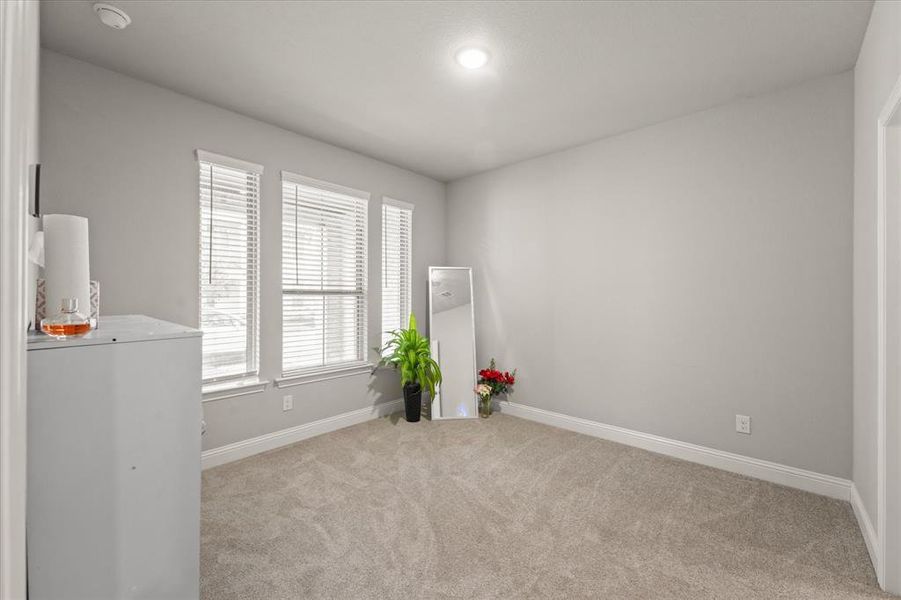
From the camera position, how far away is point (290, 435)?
344cm

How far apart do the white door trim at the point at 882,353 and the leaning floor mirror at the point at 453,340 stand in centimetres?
290

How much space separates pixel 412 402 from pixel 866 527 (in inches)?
125

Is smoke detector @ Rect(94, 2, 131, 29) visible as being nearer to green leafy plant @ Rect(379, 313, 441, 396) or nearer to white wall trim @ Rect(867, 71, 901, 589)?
green leafy plant @ Rect(379, 313, 441, 396)

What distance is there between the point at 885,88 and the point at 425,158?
3.22 meters

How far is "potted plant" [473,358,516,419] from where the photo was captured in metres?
4.20

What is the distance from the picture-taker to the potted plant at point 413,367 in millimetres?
4027

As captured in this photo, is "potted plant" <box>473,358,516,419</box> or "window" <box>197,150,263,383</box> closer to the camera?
"window" <box>197,150,263,383</box>

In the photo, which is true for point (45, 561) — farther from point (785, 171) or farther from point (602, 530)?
point (785, 171)

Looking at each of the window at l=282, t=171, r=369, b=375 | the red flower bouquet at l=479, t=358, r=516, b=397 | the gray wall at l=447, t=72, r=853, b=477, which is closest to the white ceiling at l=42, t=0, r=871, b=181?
the gray wall at l=447, t=72, r=853, b=477

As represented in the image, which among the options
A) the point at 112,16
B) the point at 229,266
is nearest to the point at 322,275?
the point at 229,266

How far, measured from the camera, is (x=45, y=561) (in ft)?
3.50

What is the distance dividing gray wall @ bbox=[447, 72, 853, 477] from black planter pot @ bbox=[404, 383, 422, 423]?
1.00 metres

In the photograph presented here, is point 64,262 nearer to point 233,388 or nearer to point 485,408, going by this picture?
point 233,388

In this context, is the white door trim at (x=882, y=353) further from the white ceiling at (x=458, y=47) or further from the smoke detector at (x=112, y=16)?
the smoke detector at (x=112, y=16)
